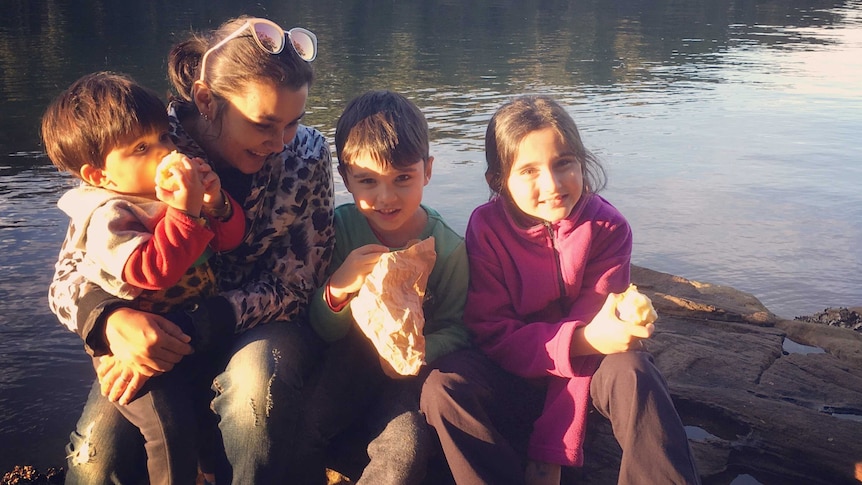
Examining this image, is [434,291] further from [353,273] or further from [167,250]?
[167,250]

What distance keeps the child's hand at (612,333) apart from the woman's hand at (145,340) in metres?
1.33

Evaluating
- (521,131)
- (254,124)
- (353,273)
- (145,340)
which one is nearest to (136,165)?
(254,124)

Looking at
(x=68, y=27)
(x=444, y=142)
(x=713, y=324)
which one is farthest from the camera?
(x=68, y=27)

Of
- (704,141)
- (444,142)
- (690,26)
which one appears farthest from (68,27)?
(690,26)

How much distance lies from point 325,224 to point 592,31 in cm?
2341

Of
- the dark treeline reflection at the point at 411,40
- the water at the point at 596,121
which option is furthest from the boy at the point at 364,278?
the dark treeline reflection at the point at 411,40

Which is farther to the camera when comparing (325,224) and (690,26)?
(690,26)

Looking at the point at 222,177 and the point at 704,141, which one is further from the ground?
the point at 222,177

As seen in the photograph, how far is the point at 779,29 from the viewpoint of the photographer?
85.7 feet

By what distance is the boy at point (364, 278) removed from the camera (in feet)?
9.02

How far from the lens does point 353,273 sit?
275 centimetres

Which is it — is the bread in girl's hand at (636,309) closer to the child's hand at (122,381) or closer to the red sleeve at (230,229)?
the red sleeve at (230,229)

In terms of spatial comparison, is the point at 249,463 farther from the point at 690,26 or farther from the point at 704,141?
the point at 690,26

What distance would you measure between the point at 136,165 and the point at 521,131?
4.50ft
